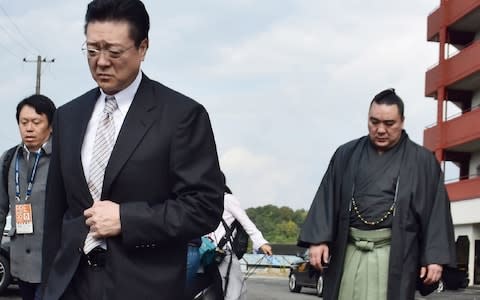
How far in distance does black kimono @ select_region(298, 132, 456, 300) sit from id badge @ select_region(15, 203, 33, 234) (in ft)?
5.72

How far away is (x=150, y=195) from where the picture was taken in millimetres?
2766

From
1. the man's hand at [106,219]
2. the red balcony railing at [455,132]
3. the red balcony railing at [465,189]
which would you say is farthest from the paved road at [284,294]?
the man's hand at [106,219]

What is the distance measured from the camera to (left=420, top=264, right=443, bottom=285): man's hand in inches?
210

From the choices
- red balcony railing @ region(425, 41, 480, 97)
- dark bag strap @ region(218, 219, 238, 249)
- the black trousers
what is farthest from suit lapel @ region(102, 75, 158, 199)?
red balcony railing @ region(425, 41, 480, 97)

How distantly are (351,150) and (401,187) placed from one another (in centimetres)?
51

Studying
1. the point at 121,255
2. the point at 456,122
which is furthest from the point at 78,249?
the point at 456,122

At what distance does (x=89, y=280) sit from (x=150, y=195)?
0.34m

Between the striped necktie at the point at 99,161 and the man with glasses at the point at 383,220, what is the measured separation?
296 cm

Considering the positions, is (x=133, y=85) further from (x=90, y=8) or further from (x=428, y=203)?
(x=428, y=203)

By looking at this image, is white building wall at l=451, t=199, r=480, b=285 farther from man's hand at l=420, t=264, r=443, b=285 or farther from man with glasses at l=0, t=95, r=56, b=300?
man with glasses at l=0, t=95, r=56, b=300

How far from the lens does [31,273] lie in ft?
17.0

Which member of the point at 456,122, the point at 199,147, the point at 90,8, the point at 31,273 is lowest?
the point at 31,273

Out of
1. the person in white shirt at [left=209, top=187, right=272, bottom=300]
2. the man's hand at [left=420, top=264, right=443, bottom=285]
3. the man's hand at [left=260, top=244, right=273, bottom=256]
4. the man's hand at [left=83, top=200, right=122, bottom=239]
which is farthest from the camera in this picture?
the man's hand at [left=260, top=244, right=273, bottom=256]

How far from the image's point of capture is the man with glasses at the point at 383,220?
5.41 m
